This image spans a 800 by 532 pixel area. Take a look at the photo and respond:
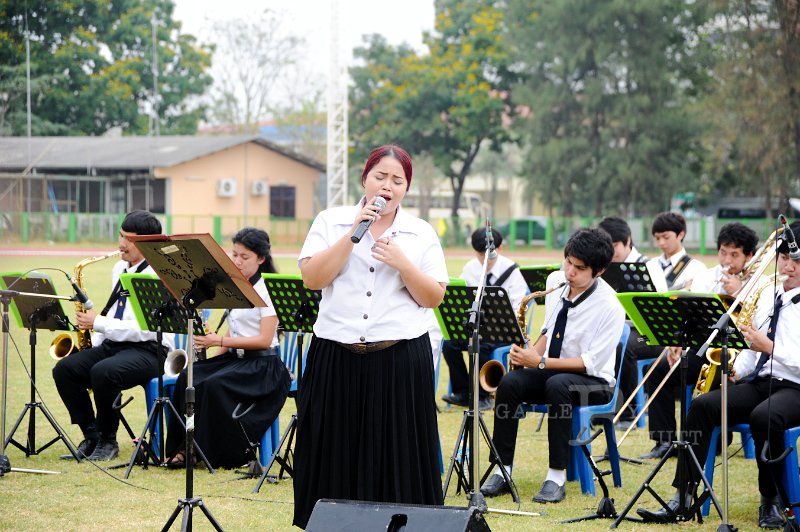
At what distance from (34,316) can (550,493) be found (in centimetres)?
339

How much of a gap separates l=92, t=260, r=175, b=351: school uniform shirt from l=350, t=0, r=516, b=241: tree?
2944cm

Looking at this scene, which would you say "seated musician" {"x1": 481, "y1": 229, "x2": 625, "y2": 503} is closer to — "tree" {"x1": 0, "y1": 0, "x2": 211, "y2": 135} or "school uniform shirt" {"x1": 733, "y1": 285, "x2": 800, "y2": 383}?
"school uniform shirt" {"x1": 733, "y1": 285, "x2": 800, "y2": 383}

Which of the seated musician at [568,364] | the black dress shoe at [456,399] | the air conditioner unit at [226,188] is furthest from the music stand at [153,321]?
the air conditioner unit at [226,188]

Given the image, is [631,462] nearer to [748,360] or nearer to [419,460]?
[748,360]

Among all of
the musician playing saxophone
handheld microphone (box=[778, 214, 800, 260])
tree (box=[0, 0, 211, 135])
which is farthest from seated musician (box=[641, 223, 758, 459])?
tree (box=[0, 0, 211, 135])

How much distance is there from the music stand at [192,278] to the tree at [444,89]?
31492 mm

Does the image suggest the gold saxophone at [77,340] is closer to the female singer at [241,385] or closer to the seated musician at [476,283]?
the female singer at [241,385]

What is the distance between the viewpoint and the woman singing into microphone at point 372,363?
3.81 meters

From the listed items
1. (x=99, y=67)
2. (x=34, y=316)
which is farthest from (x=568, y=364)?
(x=99, y=67)

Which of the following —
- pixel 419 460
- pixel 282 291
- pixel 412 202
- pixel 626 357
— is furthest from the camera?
pixel 412 202

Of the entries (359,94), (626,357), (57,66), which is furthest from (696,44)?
(626,357)

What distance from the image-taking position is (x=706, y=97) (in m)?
30.0

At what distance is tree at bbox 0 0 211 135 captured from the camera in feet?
36.1

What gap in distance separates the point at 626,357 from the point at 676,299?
2490mm
